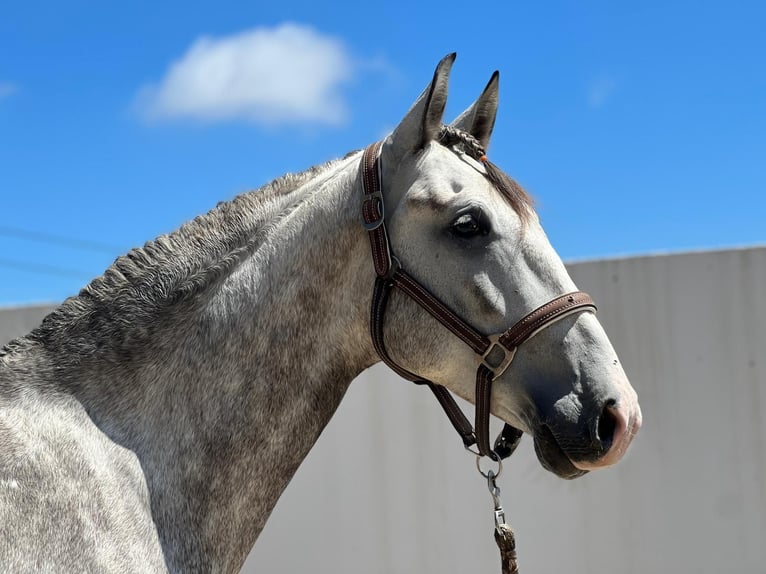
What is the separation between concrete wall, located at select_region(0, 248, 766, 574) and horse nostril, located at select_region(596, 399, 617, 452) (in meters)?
3.82

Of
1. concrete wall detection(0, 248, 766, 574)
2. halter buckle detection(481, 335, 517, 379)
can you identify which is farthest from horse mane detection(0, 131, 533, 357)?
concrete wall detection(0, 248, 766, 574)

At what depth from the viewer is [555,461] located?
1.98m

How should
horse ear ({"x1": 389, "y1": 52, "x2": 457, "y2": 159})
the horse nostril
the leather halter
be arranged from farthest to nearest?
horse ear ({"x1": 389, "y1": 52, "x2": 457, "y2": 159}), the leather halter, the horse nostril

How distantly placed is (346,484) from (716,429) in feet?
8.72

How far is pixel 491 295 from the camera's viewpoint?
2055mm

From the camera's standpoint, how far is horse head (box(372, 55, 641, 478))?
195 centimetres

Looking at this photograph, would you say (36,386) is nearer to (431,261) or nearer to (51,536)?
(51,536)

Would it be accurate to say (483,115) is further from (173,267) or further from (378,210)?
(173,267)

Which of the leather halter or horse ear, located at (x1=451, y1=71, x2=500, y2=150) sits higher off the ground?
horse ear, located at (x1=451, y1=71, x2=500, y2=150)

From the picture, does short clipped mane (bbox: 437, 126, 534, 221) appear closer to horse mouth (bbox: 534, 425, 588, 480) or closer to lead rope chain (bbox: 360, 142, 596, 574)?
lead rope chain (bbox: 360, 142, 596, 574)

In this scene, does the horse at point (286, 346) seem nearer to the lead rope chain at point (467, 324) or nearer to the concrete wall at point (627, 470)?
the lead rope chain at point (467, 324)

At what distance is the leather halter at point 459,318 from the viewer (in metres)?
2.02

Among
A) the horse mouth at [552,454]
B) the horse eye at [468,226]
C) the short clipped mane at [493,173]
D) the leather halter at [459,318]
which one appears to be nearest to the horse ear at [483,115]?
the short clipped mane at [493,173]

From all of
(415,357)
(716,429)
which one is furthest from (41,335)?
(716,429)
